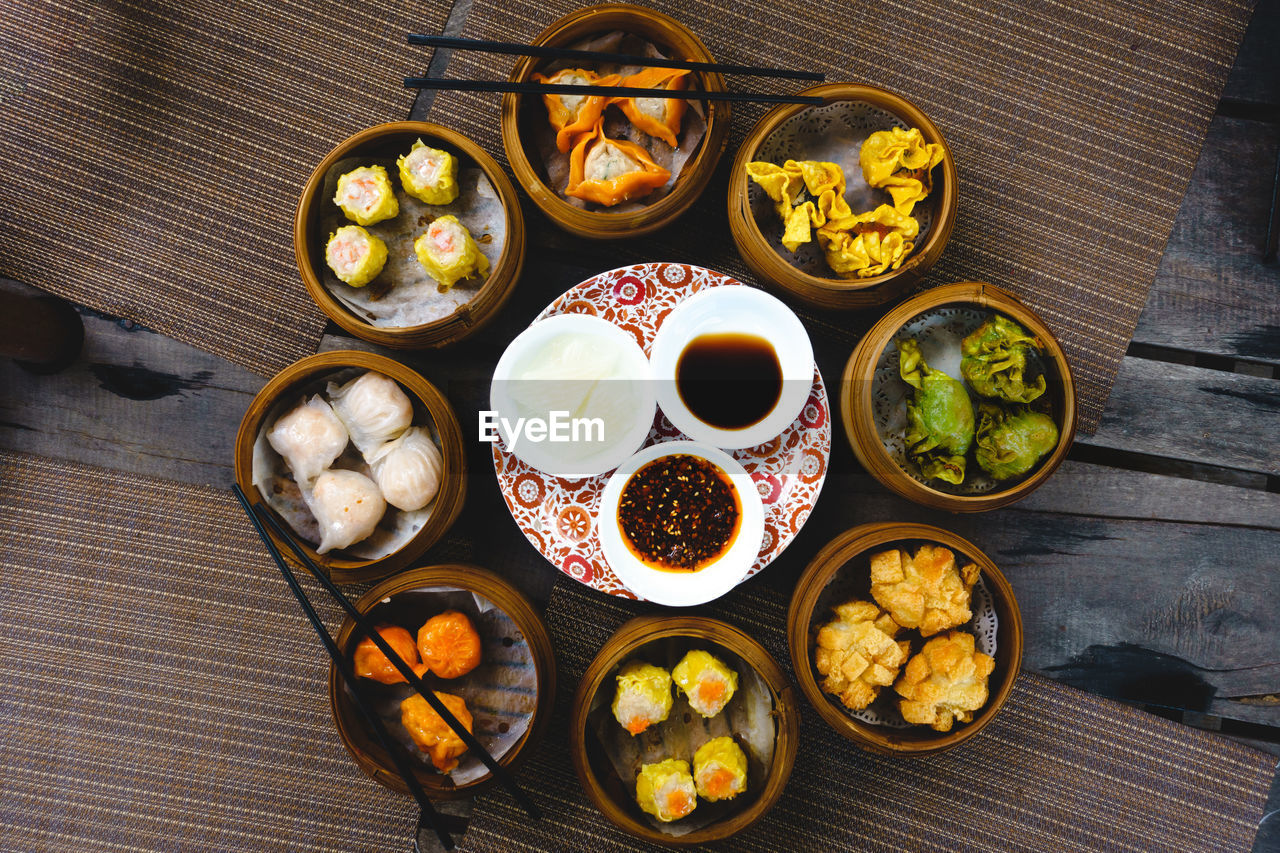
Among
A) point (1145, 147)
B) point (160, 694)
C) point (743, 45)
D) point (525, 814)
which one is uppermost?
point (1145, 147)

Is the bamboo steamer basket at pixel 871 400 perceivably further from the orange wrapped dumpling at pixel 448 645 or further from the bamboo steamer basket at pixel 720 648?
the orange wrapped dumpling at pixel 448 645

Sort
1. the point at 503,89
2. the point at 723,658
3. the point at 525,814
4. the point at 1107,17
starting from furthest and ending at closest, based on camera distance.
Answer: the point at 1107,17, the point at 525,814, the point at 723,658, the point at 503,89

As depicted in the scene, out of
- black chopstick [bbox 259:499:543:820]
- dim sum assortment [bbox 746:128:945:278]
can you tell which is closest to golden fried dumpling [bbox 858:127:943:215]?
dim sum assortment [bbox 746:128:945:278]

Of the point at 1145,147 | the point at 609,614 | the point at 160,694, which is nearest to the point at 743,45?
the point at 1145,147

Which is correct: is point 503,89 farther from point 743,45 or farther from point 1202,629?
point 1202,629

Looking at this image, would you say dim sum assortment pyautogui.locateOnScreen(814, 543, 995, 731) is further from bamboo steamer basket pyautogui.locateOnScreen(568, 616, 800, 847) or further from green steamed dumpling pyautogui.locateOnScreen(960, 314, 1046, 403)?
green steamed dumpling pyautogui.locateOnScreen(960, 314, 1046, 403)

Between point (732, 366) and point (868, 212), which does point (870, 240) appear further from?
point (732, 366)

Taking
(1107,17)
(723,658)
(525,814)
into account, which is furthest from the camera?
(1107,17)
